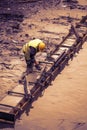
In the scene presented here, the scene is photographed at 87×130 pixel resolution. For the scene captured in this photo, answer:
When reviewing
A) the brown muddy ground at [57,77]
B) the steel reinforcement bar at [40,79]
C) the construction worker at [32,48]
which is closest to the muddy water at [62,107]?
the brown muddy ground at [57,77]

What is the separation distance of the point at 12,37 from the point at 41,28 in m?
1.69

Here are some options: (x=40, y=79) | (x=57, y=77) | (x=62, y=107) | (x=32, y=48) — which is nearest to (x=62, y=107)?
(x=62, y=107)

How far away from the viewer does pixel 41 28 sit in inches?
598

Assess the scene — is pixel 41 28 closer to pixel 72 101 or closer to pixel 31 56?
pixel 31 56

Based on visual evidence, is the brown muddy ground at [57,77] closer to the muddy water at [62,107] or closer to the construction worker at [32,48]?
the muddy water at [62,107]

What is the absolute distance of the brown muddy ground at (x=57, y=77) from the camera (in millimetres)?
8828

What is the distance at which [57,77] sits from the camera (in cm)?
1095

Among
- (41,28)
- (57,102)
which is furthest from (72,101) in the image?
(41,28)

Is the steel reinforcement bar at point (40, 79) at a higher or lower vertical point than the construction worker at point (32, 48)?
lower

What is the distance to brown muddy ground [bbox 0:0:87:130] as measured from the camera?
883 centimetres

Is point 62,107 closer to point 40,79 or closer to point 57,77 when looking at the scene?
point 40,79

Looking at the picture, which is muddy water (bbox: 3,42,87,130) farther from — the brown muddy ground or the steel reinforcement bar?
the steel reinforcement bar

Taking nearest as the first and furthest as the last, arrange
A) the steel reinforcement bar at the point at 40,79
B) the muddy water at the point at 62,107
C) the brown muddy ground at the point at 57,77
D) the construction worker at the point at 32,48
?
the muddy water at the point at 62,107 → the steel reinforcement bar at the point at 40,79 → the brown muddy ground at the point at 57,77 → the construction worker at the point at 32,48

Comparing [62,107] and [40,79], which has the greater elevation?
[40,79]
